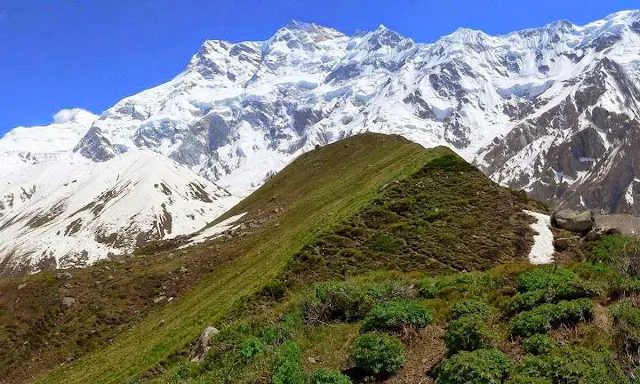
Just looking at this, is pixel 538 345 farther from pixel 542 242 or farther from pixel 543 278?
pixel 542 242

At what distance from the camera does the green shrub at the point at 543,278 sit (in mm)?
16891

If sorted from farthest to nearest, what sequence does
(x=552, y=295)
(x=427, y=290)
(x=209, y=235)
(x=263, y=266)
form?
(x=209, y=235) → (x=263, y=266) → (x=427, y=290) → (x=552, y=295)

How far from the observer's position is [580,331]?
1382 cm

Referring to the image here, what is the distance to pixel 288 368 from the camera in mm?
13781

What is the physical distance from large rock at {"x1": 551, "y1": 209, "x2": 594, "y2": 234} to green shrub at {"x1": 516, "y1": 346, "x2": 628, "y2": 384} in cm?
2151

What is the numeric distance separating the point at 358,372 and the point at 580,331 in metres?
6.16

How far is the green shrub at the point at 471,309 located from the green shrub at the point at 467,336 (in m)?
1.93

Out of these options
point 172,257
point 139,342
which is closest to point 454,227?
point 139,342

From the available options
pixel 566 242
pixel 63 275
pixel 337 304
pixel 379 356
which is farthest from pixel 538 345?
pixel 63 275

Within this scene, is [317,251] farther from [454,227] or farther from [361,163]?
[361,163]

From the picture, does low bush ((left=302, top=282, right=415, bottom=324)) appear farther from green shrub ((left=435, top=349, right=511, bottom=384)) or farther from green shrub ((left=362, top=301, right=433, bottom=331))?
green shrub ((left=435, top=349, right=511, bottom=384))

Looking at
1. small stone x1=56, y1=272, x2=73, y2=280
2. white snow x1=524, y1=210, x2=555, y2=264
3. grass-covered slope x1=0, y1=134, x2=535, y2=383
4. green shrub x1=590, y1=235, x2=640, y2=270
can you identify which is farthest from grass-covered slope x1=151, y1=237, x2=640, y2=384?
small stone x1=56, y1=272, x2=73, y2=280

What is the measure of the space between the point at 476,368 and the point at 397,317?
179 inches

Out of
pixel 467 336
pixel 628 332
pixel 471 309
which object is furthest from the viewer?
pixel 471 309
